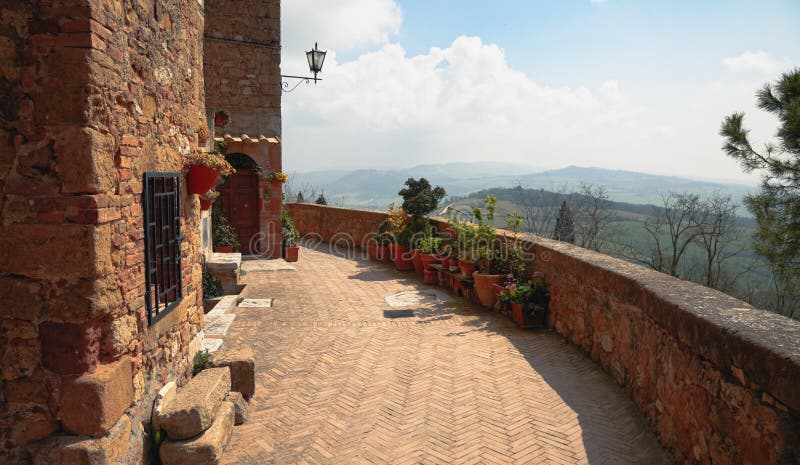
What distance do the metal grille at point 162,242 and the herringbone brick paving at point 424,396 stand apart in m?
1.29

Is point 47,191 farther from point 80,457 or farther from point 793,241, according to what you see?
point 793,241

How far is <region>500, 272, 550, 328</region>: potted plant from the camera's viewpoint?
7102 millimetres

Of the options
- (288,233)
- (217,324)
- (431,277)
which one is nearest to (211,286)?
(217,324)

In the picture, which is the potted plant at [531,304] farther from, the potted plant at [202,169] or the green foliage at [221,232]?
the green foliage at [221,232]

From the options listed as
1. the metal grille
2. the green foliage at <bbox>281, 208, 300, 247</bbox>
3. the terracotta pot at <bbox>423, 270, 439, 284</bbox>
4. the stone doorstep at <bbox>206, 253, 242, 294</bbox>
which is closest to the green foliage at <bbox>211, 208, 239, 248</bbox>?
the green foliage at <bbox>281, 208, 300, 247</bbox>

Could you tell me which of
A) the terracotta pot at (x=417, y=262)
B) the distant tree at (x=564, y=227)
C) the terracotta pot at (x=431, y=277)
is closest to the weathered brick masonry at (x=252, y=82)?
the terracotta pot at (x=417, y=262)

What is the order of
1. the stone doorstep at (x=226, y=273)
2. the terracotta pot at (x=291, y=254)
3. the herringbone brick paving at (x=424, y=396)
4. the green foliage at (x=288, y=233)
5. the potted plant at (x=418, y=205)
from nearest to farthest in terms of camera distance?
the herringbone brick paving at (x=424, y=396) < the stone doorstep at (x=226, y=273) < the potted plant at (x=418, y=205) < the terracotta pot at (x=291, y=254) < the green foliage at (x=288, y=233)

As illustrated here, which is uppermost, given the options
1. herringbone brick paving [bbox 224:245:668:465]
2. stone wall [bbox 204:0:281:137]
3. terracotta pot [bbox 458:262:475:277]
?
stone wall [bbox 204:0:281:137]

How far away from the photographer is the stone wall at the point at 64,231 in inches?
108

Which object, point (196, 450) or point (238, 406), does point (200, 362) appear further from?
point (196, 450)

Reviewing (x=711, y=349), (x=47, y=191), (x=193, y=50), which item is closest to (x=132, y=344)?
(x=47, y=191)

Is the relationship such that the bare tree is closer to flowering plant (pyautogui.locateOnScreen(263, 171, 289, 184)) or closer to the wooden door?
flowering plant (pyautogui.locateOnScreen(263, 171, 289, 184))

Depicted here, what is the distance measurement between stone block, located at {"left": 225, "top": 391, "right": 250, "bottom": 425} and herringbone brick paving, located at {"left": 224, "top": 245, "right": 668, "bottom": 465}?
0.08m

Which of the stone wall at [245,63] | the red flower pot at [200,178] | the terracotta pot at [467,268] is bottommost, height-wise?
the terracotta pot at [467,268]
